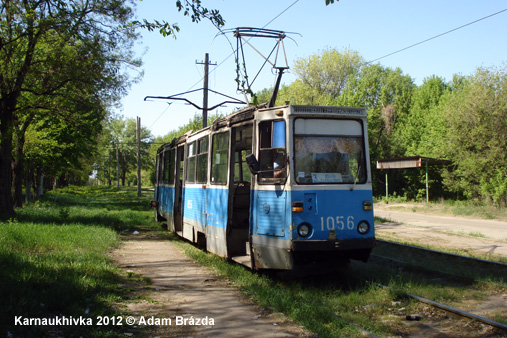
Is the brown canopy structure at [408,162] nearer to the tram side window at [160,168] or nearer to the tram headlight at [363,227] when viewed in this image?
the tram side window at [160,168]

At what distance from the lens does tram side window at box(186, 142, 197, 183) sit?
479 inches

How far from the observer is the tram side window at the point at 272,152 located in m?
7.65

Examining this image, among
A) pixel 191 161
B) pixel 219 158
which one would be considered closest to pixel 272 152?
pixel 219 158

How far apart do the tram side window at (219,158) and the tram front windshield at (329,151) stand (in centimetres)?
231

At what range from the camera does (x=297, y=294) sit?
7.10 meters

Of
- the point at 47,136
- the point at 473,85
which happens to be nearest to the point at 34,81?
the point at 47,136

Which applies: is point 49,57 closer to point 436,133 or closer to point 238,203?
point 238,203

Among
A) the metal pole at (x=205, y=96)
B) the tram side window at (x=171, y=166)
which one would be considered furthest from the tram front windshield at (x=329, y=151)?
the metal pole at (x=205, y=96)

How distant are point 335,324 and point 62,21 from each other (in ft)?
40.5

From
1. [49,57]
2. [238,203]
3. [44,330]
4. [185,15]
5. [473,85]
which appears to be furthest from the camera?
[473,85]

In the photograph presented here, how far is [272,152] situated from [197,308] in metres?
2.99

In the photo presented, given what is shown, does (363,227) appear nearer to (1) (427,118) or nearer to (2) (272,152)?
(2) (272,152)

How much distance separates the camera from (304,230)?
7.30 metres

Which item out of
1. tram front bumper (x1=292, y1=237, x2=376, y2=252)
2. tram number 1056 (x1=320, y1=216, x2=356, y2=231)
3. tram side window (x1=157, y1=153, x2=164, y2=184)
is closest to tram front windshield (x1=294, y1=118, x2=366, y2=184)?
tram number 1056 (x1=320, y1=216, x2=356, y2=231)
